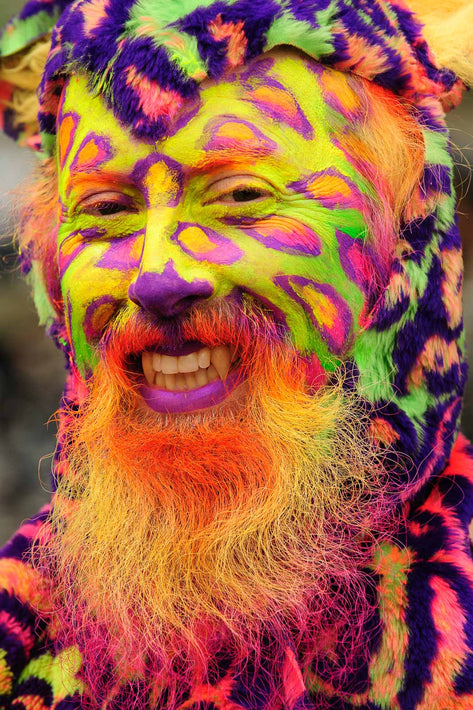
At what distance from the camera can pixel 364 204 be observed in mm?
1455

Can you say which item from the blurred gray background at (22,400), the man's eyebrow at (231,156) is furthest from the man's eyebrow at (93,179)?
the blurred gray background at (22,400)

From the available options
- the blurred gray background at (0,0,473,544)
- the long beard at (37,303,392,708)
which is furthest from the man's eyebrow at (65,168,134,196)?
the blurred gray background at (0,0,473,544)

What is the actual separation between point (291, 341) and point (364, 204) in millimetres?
281

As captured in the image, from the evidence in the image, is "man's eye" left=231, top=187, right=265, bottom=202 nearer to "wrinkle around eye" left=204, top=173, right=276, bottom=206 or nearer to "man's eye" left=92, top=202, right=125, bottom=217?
"wrinkle around eye" left=204, top=173, right=276, bottom=206

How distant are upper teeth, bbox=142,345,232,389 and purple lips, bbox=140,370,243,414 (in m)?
0.01

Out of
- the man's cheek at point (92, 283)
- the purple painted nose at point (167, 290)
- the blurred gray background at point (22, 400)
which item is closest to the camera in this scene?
the purple painted nose at point (167, 290)

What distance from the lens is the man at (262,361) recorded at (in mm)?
1383

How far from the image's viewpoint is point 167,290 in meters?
1.34

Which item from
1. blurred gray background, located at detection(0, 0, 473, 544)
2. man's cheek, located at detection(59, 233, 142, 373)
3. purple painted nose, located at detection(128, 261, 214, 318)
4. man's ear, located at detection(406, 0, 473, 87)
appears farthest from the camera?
blurred gray background, located at detection(0, 0, 473, 544)

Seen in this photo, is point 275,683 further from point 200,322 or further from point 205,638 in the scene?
point 200,322

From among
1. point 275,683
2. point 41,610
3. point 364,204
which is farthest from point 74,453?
point 364,204

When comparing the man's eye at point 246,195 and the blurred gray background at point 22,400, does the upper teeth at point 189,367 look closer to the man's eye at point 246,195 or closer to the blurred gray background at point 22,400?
the man's eye at point 246,195

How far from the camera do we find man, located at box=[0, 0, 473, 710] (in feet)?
4.54

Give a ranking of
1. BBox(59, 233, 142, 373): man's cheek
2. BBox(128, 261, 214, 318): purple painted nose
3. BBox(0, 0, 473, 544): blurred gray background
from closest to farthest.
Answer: BBox(128, 261, 214, 318): purple painted nose → BBox(59, 233, 142, 373): man's cheek → BBox(0, 0, 473, 544): blurred gray background
